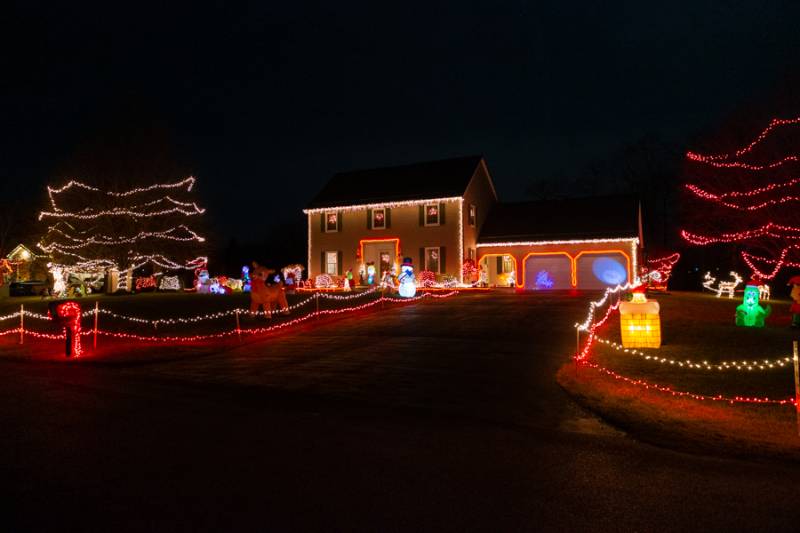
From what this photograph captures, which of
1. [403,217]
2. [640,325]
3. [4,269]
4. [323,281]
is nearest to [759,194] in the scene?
[640,325]

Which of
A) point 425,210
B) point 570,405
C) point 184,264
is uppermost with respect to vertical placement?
point 425,210

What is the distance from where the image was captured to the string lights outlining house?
3397 centimetres

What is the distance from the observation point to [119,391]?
35.1 feet

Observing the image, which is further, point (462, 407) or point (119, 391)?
point (119, 391)

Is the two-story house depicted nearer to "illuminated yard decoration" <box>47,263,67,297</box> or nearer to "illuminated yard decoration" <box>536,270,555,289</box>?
"illuminated yard decoration" <box>536,270,555,289</box>

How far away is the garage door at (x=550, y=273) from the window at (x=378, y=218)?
830 cm

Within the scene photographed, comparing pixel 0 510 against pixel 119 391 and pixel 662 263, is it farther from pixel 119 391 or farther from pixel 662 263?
pixel 662 263

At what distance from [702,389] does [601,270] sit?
2453 cm

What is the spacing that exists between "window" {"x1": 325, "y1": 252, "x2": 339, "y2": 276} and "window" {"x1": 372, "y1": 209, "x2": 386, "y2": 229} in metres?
3.00

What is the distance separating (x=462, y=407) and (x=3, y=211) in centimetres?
→ 5589

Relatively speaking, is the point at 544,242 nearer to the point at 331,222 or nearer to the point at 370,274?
the point at 370,274

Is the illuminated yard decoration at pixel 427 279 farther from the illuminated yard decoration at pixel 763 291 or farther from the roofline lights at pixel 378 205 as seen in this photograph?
the illuminated yard decoration at pixel 763 291

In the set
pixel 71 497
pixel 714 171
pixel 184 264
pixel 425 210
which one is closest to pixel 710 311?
pixel 714 171

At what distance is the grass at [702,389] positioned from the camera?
24.3 feet
